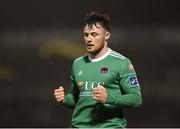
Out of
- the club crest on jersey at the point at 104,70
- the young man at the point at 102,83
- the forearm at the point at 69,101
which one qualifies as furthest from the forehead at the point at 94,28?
the forearm at the point at 69,101

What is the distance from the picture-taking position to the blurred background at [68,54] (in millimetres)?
2611

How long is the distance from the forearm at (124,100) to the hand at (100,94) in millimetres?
17

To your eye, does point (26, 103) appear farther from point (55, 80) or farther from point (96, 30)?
point (96, 30)

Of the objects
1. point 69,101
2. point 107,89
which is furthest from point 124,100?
point 69,101

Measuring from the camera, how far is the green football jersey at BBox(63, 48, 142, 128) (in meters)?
1.35

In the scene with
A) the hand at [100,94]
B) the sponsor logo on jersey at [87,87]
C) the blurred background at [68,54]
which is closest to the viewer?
the hand at [100,94]

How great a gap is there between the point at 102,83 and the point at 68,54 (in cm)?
129

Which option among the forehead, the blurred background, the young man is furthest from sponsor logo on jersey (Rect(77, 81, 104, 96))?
the blurred background

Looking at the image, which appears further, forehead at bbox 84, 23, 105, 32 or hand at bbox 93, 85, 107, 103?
forehead at bbox 84, 23, 105, 32

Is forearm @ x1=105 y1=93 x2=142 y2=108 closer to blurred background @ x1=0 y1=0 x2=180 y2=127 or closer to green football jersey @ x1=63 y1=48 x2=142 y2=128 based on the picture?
green football jersey @ x1=63 y1=48 x2=142 y2=128

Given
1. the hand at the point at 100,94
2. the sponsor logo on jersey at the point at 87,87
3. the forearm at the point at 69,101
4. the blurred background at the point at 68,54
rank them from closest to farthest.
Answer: the hand at the point at 100,94
the sponsor logo on jersey at the point at 87,87
the forearm at the point at 69,101
the blurred background at the point at 68,54

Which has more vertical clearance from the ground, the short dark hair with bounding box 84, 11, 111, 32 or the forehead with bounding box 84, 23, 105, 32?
the short dark hair with bounding box 84, 11, 111, 32

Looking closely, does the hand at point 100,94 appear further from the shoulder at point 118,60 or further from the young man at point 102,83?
the shoulder at point 118,60

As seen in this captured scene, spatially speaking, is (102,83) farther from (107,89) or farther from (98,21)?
(98,21)
